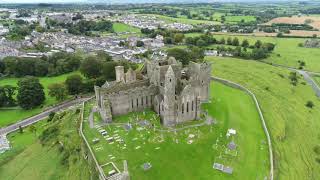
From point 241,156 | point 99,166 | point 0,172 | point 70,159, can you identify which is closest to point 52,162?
point 70,159

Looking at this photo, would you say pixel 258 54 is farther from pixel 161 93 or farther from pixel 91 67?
pixel 161 93

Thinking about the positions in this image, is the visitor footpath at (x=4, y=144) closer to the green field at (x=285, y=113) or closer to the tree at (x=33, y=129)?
the tree at (x=33, y=129)

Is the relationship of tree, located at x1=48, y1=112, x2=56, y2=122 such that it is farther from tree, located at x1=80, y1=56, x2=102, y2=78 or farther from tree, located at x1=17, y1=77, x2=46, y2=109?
tree, located at x1=80, y1=56, x2=102, y2=78

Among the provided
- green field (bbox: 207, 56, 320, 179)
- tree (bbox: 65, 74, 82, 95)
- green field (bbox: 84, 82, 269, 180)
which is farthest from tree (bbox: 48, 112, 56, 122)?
green field (bbox: 207, 56, 320, 179)

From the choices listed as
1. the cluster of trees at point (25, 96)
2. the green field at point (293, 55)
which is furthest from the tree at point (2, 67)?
the green field at point (293, 55)

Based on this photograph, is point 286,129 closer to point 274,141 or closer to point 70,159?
point 274,141
